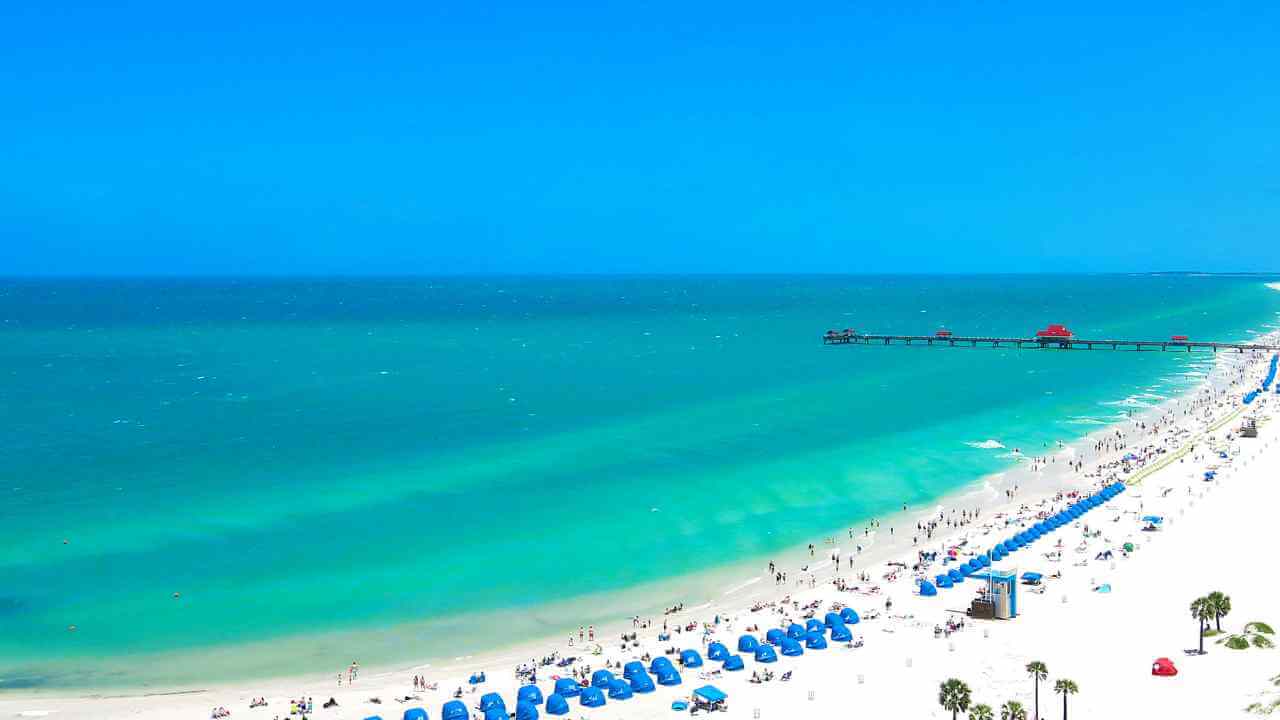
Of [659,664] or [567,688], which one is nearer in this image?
[567,688]

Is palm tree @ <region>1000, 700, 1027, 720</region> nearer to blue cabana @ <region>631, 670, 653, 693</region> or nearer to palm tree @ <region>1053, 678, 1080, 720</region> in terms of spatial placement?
palm tree @ <region>1053, 678, 1080, 720</region>

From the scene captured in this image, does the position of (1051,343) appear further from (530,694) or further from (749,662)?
(530,694)

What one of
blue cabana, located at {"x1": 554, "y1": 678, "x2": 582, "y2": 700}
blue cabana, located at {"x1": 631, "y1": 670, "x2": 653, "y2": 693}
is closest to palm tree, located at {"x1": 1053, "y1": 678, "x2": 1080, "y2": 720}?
blue cabana, located at {"x1": 631, "y1": 670, "x2": 653, "y2": 693}

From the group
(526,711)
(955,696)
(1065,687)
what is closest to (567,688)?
(526,711)

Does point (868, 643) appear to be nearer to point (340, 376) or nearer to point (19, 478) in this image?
point (19, 478)

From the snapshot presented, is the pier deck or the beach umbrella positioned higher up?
the pier deck

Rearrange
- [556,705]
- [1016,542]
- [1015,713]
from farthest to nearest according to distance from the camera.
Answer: [1016,542] < [556,705] < [1015,713]

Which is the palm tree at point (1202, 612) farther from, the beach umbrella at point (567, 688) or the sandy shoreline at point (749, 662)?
the beach umbrella at point (567, 688)
